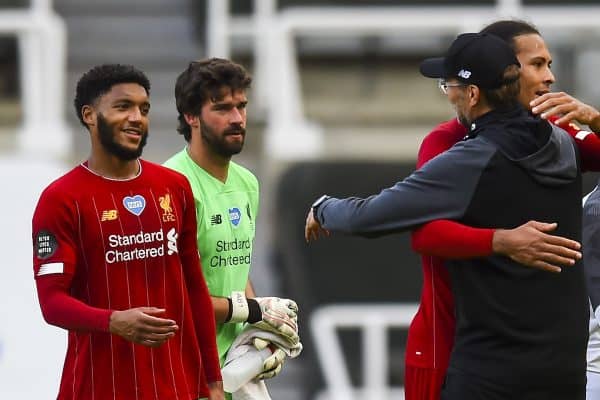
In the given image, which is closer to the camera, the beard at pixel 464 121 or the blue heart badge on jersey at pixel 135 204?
the beard at pixel 464 121

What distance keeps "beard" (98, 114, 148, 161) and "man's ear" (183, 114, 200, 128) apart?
620mm

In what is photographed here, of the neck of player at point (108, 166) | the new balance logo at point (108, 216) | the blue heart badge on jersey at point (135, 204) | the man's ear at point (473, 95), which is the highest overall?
the man's ear at point (473, 95)

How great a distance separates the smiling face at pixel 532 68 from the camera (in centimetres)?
519

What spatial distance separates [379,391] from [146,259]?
591cm

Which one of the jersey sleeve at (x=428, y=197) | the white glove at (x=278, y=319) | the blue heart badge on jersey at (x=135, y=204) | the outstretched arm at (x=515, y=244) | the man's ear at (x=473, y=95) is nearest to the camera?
the outstretched arm at (x=515, y=244)

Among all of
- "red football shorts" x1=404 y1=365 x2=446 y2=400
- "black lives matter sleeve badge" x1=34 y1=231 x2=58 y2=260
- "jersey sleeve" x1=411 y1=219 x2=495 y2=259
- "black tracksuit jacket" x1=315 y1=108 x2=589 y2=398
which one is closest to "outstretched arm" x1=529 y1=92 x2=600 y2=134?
"black tracksuit jacket" x1=315 y1=108 x2=589 y2=398

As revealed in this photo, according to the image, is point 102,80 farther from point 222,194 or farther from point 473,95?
point 473,95

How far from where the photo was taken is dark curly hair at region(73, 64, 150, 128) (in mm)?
5109

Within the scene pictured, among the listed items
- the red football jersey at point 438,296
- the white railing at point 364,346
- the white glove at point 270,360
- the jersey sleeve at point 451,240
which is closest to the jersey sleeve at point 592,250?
the red football jersey at point 438,296

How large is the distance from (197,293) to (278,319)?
0.54 meters

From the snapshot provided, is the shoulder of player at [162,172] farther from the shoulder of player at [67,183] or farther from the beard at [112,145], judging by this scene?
the shoulder of player at [67,183]

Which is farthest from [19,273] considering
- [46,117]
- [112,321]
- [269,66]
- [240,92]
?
[112,321]

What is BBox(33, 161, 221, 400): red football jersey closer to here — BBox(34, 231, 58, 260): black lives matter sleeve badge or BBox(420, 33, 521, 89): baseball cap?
BBox(34, 231, 58, 260): black lives matter sleeve badge

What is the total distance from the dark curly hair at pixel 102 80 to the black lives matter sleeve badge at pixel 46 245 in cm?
48
